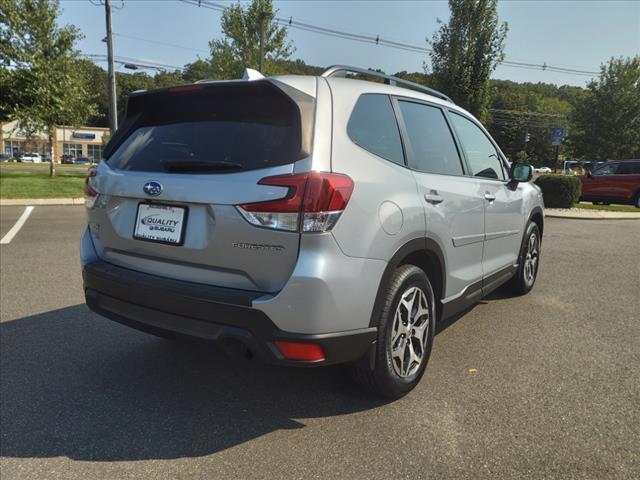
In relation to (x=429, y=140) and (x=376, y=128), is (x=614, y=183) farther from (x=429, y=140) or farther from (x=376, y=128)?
(x=376, y=128)

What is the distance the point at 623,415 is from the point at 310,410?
1.77 metres

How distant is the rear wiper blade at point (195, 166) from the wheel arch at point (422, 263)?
36.7 inches

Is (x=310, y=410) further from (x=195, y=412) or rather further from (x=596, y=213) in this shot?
(x=596, y=213)

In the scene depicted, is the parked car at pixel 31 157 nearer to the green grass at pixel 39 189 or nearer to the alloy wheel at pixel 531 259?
the green grass at pixel 39 189

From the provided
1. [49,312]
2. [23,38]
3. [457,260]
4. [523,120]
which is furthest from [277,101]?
[523,120]

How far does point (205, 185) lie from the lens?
2.46 metres

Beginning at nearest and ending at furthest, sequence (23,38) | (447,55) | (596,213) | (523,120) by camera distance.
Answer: (596,213)
(23,38)
(447,55)
(523,120)

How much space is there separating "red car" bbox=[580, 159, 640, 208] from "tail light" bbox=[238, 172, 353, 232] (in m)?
18.6

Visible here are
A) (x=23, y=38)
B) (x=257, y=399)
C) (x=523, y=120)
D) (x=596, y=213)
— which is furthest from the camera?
(x=523, y=120)

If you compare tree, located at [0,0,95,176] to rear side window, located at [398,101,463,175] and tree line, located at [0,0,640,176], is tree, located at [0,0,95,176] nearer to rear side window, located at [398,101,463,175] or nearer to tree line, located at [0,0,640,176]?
tree line, located at [0,0,640,176]

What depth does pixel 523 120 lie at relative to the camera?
8394cm

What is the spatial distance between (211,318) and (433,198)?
151cm

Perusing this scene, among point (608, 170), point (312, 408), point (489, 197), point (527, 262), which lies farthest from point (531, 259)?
point (608, 170)

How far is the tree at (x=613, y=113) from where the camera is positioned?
29203 millimetres
